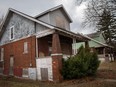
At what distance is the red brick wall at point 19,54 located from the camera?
1931 centimetres

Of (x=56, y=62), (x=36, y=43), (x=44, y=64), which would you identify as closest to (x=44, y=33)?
(x=36, y=43)

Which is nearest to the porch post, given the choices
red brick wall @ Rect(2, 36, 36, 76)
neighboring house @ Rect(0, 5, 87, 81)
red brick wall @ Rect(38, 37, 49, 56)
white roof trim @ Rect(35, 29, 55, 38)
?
neighboring house @ Rect(0, 5, 87, 81)

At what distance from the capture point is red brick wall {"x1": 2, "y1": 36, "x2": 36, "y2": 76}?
1931 centimetres

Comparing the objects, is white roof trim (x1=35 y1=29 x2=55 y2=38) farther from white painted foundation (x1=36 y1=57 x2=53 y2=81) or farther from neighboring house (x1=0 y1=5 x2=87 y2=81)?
white painted foundation (x1=36 y1=57 x2=53 y2=81)

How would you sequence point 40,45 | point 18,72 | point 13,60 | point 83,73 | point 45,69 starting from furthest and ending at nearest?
point 13,60, point 18,72, point 40,45, point 45,69, point 83,73

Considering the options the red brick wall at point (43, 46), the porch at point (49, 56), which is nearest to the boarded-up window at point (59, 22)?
the porch at point (49, 56)

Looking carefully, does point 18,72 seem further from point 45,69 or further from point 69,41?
point 69,41

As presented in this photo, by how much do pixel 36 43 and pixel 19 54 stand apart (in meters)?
3.79

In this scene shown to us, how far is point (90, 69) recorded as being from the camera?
55.4 ft

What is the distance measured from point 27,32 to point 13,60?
4.78m

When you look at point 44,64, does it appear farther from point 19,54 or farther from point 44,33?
point 19,54

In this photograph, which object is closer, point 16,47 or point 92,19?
point 92,19

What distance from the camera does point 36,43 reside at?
748 inches

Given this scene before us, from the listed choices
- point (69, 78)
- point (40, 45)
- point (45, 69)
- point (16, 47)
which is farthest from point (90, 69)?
point (16, 47)
